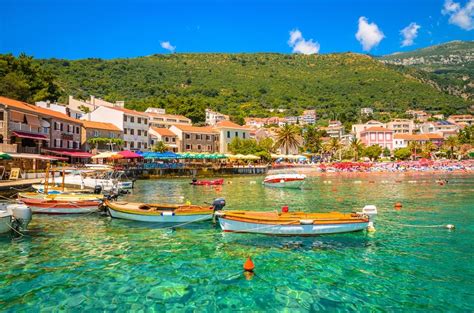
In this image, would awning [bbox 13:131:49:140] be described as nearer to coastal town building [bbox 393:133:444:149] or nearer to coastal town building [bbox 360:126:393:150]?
coastal town building [bbox 360:126:393:150]

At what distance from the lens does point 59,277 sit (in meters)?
13.4

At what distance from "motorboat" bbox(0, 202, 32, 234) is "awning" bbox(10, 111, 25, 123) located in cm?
3401

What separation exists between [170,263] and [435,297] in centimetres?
1002

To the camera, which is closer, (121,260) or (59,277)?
(59,277)

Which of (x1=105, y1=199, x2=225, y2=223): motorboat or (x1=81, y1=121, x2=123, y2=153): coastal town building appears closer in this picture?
(x1=105, y1=199, x2=225, y2=223): motorboat

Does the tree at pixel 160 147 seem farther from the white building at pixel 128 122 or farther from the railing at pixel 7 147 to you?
the railing at pixel 7 147

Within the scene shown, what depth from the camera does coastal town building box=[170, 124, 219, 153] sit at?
88631 mm

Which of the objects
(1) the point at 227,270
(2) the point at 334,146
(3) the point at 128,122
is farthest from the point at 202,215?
(2) the point at 334,146

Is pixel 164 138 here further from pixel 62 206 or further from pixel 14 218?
pixel 14 218

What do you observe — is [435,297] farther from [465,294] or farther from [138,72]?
[138,72]

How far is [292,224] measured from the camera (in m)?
18.1

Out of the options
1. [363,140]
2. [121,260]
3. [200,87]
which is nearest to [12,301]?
[121,260]

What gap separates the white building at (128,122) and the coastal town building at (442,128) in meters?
139

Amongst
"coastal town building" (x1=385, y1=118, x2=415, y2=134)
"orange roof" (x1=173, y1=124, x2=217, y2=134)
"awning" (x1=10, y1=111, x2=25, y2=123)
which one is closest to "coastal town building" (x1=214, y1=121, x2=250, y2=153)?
"orange roof" (x1=173, y1=124, x2=217, y2=134)
